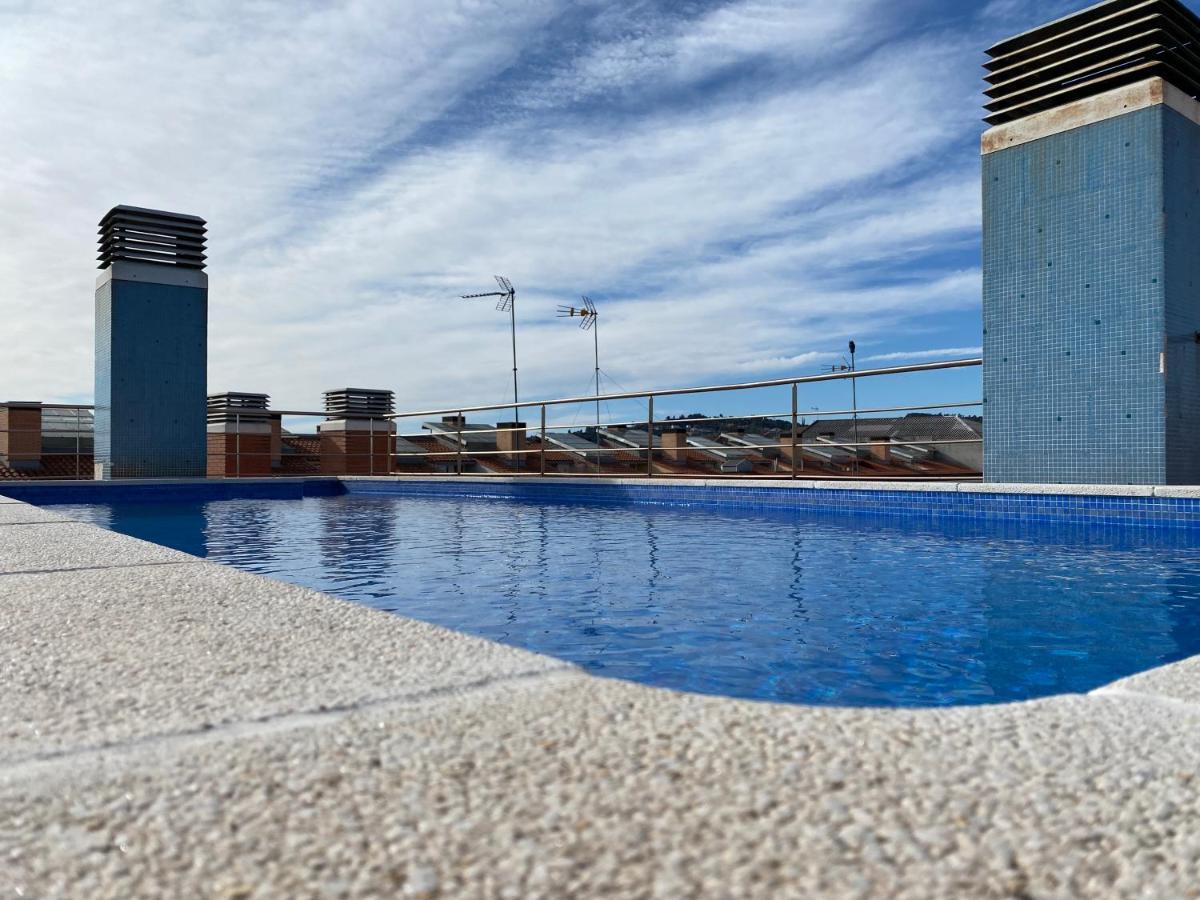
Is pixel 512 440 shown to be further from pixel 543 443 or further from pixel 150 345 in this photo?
pixel 150 345

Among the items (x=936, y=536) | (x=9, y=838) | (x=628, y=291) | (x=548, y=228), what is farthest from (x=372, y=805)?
(x=628, y=291)

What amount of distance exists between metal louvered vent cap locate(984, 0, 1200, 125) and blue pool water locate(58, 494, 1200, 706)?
295 centimetres

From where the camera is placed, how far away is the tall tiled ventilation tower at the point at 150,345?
28.4ft

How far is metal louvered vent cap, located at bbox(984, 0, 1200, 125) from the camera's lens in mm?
5086

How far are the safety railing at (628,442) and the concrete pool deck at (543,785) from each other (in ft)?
15.9

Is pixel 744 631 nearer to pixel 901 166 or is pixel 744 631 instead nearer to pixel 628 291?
pixel 901 166

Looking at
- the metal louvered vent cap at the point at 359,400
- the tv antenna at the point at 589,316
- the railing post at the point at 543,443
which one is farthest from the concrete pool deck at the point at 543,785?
the tv antenna at the point at 589,316

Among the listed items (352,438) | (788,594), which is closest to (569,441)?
(352,438)

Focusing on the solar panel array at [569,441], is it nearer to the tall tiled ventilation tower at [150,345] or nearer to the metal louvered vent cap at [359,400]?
the metal louvered vent cap at [359,400]

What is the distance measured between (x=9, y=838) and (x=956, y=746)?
949mm

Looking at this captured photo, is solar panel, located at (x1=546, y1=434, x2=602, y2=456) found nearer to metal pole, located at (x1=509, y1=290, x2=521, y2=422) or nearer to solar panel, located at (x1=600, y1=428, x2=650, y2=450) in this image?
solar panel, located at (x1=600, y1=428, x2=650, y2=450)

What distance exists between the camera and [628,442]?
14.1m

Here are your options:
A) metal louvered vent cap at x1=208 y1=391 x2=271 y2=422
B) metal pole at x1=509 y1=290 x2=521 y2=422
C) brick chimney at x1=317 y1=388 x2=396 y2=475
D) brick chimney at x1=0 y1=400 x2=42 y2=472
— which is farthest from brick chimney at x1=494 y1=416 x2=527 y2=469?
metal pole at x1=509 y1=290 x2=521 y2=422

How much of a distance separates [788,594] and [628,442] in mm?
11429
